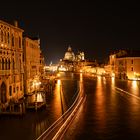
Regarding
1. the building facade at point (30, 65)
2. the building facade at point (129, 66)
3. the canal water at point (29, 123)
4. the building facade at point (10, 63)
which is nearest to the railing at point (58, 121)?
the canal water at point (29, 123)

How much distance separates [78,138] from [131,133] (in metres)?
5.14

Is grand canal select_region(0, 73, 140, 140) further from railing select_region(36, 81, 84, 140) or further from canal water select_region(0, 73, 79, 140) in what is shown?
railing select_region(36, 81, 84, 140)

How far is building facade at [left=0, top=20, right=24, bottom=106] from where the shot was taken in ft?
139

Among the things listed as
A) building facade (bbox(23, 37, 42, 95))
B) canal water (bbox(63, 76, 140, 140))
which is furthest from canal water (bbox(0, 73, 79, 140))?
building facade (bbox(23, 37, 42, 95))

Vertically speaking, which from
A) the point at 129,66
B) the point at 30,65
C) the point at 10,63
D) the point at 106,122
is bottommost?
the point at 106,122

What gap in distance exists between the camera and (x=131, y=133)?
2889 cm

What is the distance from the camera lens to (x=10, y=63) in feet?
151

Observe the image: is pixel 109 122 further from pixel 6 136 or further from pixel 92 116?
pixel 6 136

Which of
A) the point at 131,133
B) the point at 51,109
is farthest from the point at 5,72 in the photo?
the point at 131,133

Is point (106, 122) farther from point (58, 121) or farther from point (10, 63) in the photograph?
point (10, 63)

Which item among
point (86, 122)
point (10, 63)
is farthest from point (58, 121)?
point (10, 63)

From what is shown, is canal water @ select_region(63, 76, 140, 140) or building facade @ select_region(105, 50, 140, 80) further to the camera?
building facade @ select_region(105, 50, 140, 80)

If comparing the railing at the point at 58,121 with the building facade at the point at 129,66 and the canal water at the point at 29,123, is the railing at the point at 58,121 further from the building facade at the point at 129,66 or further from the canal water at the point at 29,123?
the building facade at the point at 129,66

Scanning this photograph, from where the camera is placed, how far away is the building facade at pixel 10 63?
139 feet
